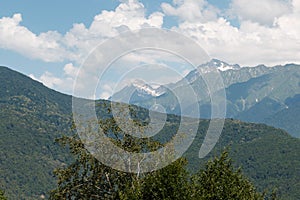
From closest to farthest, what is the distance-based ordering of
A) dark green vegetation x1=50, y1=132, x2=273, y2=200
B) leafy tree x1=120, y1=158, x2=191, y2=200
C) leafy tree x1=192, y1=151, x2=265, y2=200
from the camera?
leafy tree x1=120, y1=158, x2=191, y2=200 → dark green vegetation x1=50, y1=132, x2=273, y2=200 → leafy tree x1=192, y1=151, x2=265, y2=200

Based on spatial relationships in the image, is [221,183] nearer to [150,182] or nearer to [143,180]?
[143,180]

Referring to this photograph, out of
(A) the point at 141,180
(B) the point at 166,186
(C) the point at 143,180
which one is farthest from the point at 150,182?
(A) the point at 141,180

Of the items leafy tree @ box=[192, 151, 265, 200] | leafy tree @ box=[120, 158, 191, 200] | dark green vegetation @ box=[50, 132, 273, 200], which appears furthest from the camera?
leafy tree @ box=[192, 151, 265, 200]

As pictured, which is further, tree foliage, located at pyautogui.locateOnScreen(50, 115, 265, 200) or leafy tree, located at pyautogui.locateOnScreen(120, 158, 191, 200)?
tree foliage, located at pyautogui.locateOnScreen(50, 115, 265, 200)

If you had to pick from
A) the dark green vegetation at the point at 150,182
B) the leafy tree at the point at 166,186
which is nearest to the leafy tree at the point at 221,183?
the dark green vegetation at the point at 150,182

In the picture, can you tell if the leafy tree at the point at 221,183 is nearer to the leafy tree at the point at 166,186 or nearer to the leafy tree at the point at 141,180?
the leafy tree at the point at 141,180

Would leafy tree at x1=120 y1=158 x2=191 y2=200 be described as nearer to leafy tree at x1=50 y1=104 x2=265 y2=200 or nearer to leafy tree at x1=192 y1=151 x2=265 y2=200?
leafy tree at x1=50 y1=104 x2=265 y2=200

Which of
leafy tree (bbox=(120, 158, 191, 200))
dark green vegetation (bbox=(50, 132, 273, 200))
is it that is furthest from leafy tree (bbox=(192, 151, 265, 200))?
leafy tree (bbox=(120, 158, 191, 200))

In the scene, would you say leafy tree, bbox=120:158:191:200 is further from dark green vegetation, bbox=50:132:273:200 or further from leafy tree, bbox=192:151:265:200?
leafy tree, bbox=192:151:265:200

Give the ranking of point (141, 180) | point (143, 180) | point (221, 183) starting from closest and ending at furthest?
point (221, 183) → point (143, 180) → point (141, 180)

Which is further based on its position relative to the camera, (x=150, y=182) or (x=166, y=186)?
(x=150, y=182)

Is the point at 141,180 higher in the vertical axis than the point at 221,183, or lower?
lower

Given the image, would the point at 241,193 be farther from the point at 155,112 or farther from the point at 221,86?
the point at 221,86

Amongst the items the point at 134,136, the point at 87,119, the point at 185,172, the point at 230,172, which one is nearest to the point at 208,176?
the point at 230,172
